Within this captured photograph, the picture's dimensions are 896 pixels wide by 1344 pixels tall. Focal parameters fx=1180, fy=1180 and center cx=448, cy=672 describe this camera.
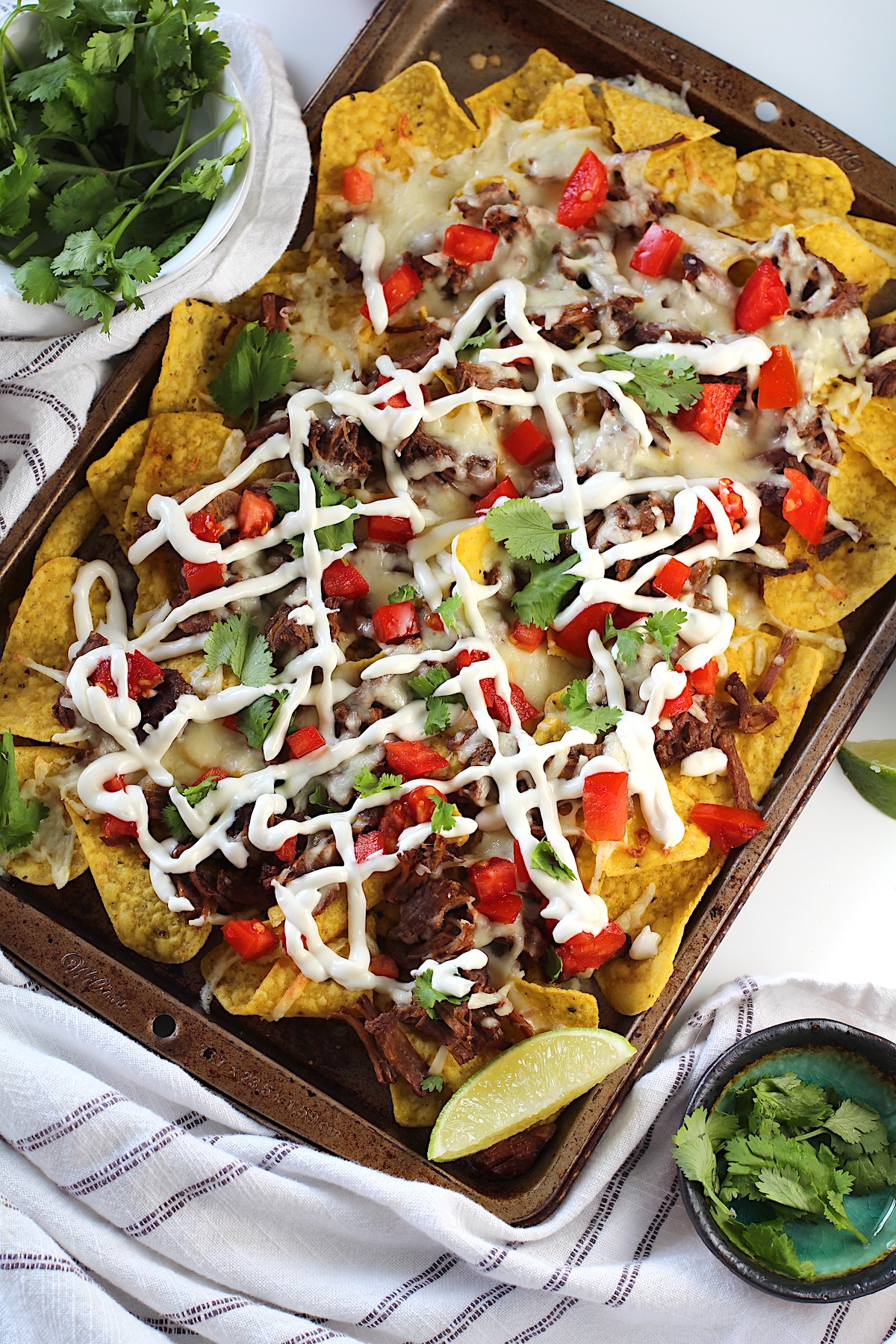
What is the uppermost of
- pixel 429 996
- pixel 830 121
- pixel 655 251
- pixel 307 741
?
pixel 830 121

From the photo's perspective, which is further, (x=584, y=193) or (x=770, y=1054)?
(x=584, y=193)

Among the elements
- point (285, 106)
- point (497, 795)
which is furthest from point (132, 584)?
point (285, 106)

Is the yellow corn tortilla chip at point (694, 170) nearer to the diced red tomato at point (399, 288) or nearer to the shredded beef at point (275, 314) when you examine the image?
the diced red tomato at point (399, 288)

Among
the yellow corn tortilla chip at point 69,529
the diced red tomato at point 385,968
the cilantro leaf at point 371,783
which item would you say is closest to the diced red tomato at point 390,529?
the cilantro leaf at point 371,783

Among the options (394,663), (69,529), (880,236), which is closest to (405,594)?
(394,663)

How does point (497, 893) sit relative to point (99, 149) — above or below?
below

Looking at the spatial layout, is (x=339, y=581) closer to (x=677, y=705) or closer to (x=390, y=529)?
(x=390, y=529)
